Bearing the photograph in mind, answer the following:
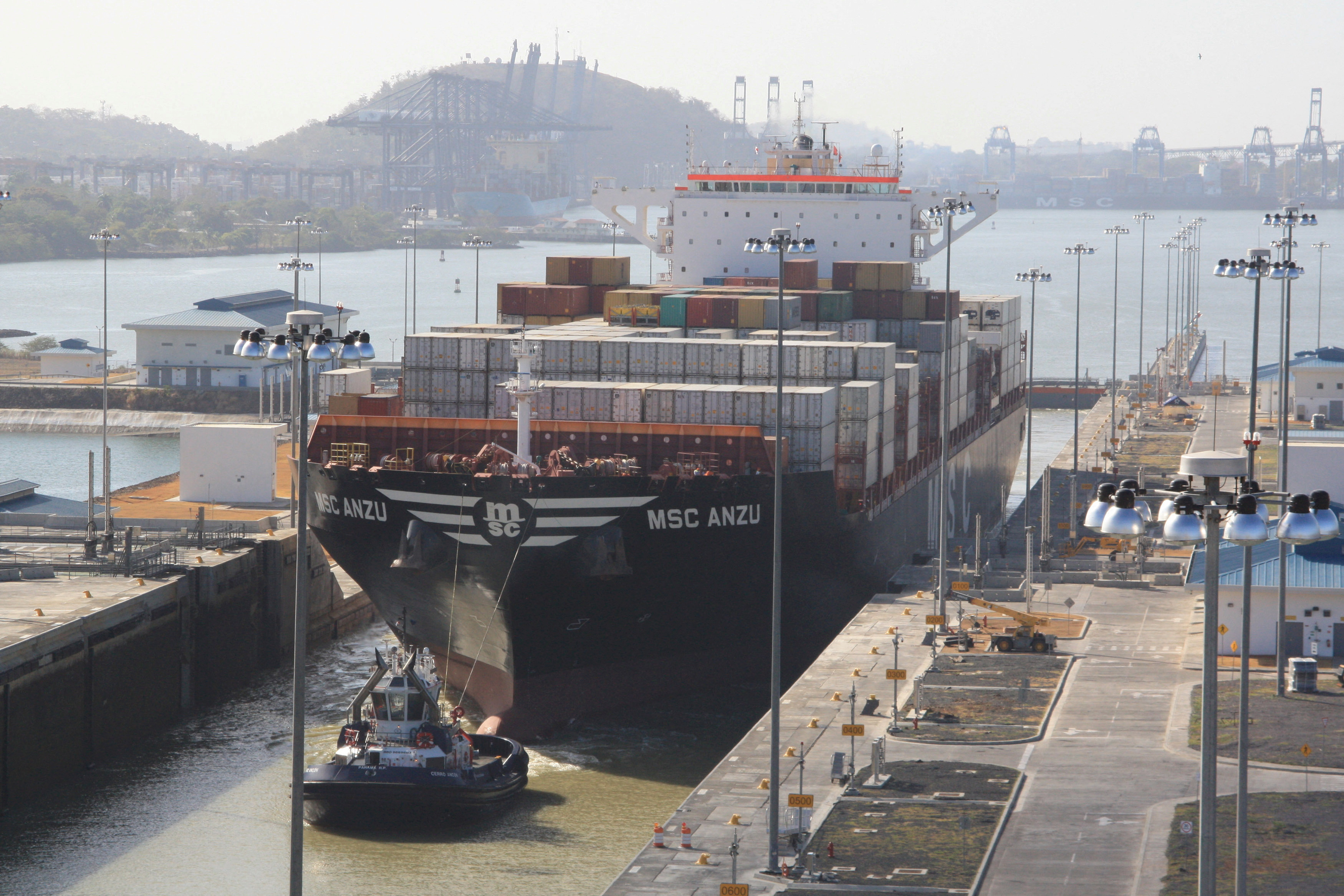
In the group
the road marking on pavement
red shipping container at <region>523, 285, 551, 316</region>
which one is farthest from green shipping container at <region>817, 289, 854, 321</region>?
the road marking on pavement

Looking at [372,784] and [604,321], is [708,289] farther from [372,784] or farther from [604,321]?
[372,784]

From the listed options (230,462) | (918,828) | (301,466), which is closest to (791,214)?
(230,462)

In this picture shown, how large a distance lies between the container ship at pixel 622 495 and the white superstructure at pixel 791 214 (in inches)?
417

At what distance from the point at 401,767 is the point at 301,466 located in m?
11.1

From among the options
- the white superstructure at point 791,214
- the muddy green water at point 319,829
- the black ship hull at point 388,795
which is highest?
the white superstructure at point 791,214

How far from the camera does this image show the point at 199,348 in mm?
91000

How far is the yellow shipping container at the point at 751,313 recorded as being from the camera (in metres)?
44.9

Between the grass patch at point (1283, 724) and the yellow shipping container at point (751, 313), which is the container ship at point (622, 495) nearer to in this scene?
the yellow shipping container at point (751, 313)

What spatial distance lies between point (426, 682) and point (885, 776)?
316 inches

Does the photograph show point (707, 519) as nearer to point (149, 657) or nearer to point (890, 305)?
point (149, 657)


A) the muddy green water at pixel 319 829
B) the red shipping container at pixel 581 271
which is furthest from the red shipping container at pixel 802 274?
the muddy green water at pixel 319 829

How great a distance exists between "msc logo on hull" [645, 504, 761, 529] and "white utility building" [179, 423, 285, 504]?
2411 cm

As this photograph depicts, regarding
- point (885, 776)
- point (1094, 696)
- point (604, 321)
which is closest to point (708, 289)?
point (604, 321)

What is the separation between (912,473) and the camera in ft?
148
